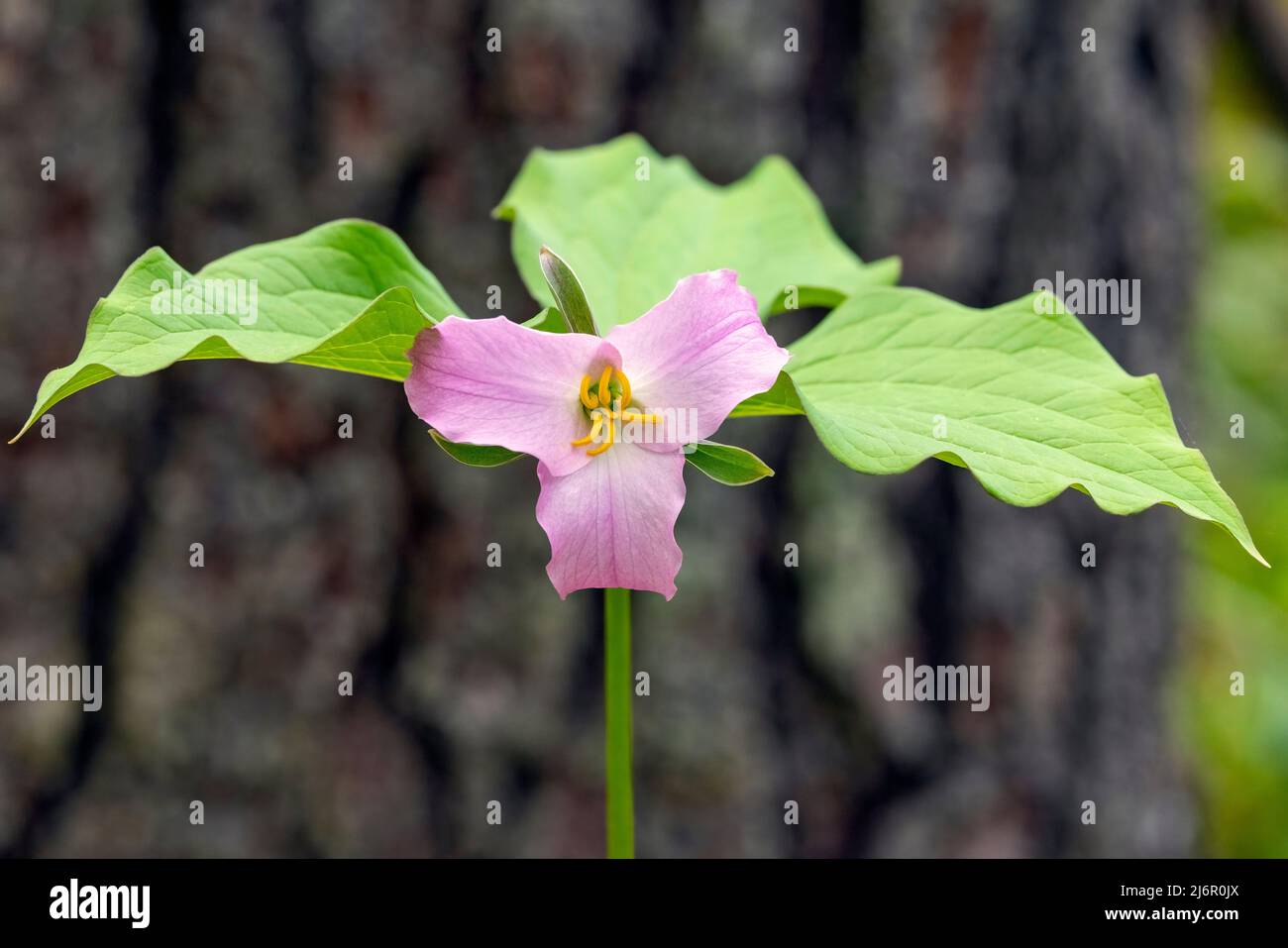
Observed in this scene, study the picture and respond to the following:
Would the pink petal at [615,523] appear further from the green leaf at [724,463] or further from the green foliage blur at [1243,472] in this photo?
the green foliage blur at [1243,472]

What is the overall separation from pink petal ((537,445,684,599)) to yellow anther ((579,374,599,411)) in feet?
0.12

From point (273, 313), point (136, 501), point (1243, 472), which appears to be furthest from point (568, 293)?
point (1243, 472)

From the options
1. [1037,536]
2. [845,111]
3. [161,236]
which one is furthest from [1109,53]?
[161,236]

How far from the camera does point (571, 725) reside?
1833mm

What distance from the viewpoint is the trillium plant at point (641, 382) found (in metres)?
0.65

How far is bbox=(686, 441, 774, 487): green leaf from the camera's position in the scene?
2.30 feet

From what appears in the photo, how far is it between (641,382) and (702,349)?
0.05m

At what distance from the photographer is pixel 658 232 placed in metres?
1.09

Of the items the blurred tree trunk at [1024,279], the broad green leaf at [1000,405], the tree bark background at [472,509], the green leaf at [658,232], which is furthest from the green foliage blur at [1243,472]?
the broad green leaf at [1000,405]

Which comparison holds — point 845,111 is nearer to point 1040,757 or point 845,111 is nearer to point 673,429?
point 1040,757

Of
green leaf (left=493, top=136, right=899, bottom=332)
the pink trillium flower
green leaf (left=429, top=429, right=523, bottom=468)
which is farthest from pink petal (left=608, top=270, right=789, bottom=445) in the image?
green leaf (left=493, top=136, right=899, bottom=332)

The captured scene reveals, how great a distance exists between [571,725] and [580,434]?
1233 mm

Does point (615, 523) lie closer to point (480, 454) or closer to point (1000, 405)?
point (480, 454)

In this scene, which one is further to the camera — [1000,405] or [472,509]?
[472,509]
